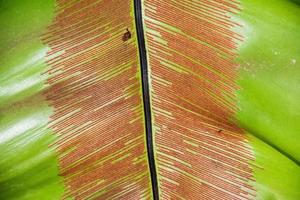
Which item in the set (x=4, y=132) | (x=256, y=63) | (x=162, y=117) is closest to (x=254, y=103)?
(x=256, y=63)

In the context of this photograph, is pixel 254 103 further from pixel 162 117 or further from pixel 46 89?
pixel 46 89

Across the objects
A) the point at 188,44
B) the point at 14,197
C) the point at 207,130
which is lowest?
the point at 14,197

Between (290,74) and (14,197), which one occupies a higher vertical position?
(290,74)
